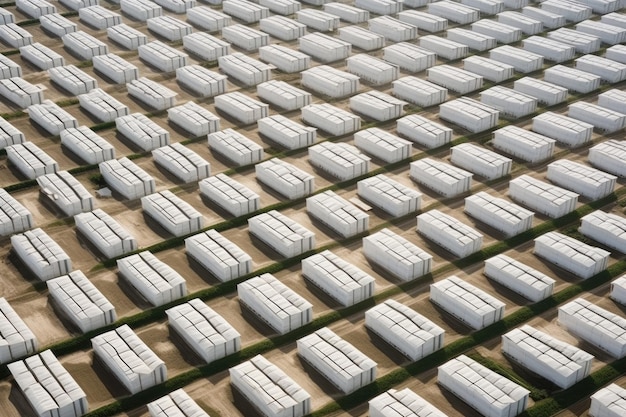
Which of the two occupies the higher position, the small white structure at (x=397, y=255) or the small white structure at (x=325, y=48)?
the small white structure at (x=325, y=48)

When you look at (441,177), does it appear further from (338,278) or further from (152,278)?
(152,278)

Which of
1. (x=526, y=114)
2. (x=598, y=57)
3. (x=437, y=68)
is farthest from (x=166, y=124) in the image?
(x=598, y=57)

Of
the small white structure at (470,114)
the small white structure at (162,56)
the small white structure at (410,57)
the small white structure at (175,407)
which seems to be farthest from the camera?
the small white structure at (162,56)

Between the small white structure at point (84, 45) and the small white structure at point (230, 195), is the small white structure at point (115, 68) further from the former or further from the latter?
the small white structure at point (230, 195)

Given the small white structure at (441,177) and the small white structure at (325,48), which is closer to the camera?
the small white structure at (441,177)

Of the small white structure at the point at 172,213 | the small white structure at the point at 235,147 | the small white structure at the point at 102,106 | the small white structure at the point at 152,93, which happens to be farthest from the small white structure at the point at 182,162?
the small white structure at the point at 152,93

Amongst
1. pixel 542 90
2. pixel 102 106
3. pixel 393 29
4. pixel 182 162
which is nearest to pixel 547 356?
pixel 182 162
